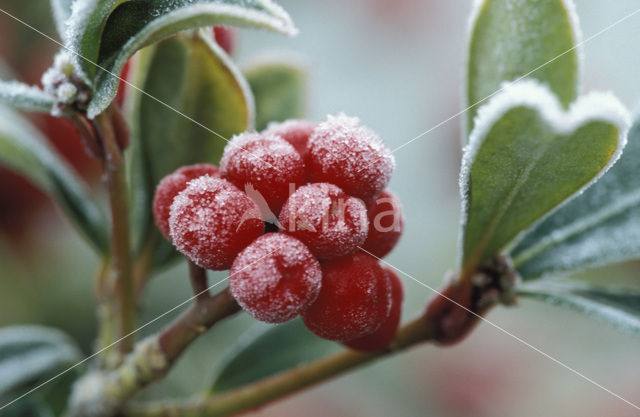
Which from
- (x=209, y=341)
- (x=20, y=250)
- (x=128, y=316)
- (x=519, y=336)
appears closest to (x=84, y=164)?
(x=20, y=250)

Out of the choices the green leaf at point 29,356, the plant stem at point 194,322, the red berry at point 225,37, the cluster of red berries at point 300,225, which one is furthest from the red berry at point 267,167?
the green leaf at point 29,356

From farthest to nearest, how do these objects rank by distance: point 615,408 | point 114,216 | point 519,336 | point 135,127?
point 519,336, point 615,408, point 135,127, point 114,216

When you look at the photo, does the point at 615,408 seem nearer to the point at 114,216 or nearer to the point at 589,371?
the point at 589,371

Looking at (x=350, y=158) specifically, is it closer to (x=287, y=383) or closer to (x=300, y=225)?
(x=300, y=225)

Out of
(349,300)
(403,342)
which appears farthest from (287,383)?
(349,300)

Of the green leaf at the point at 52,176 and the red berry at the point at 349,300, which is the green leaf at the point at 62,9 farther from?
the red berry at the point at 349,300

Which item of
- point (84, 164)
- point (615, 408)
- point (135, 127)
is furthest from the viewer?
point (615, 408)

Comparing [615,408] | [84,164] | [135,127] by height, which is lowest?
[615,408]
